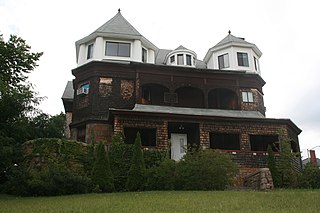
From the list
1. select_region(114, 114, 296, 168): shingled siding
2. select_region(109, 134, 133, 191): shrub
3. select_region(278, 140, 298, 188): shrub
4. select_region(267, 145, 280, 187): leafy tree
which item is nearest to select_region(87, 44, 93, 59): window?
select_region(114, 114, 296, 168): shingled siding

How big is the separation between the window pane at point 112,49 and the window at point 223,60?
374 inches

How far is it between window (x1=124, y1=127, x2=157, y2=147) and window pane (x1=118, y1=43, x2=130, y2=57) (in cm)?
762

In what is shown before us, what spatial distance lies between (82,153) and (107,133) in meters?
5.58

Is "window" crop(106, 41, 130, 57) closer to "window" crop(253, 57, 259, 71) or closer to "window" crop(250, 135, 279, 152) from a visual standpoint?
"window" crop(253, 57, 259, 71)

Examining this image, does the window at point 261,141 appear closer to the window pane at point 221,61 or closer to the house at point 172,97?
the house at point 172,97

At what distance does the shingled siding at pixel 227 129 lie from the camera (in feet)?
73.6

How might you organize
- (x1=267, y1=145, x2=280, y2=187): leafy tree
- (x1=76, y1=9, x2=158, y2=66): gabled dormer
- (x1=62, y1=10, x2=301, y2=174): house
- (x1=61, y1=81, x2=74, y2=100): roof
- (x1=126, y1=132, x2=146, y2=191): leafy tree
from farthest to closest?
1. (x1=61, y1=81, x2=74, y2=100): roof
2. (x1=76, y1=9, x2=158, y2=66): gabled dormer
3. (x1=62, y1=10, x2=301, y2=174): house
4. (x1=267, y1=145, x2=280, y2=187): leafy tree
5. (x1=126, y1=132, x2=146, y2=191): leafy tree

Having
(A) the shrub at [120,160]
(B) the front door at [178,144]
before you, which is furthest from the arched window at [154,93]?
(A) the shrub at [120,160]

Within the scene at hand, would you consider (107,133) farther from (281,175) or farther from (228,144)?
(281,175)

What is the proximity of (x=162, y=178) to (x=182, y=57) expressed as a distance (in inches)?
596

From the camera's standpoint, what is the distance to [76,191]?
16.6 meters

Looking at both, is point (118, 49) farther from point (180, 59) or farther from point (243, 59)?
point (243, 59)

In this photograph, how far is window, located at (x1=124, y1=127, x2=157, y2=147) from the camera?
2336cm

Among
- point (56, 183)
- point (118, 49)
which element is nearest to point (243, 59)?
point (118, 49)
